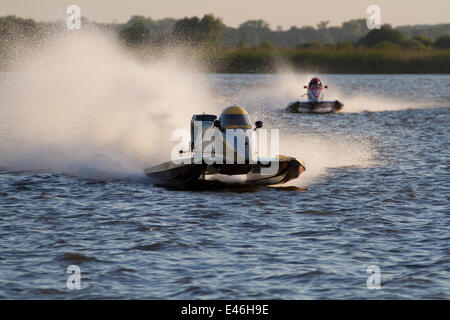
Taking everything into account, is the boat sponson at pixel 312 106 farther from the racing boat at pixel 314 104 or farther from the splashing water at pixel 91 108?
the splashing water at pixel 91 108

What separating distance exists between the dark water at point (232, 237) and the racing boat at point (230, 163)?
0.34 m

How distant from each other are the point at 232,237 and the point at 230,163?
3.48 meters

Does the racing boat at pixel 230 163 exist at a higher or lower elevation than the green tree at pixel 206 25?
lower

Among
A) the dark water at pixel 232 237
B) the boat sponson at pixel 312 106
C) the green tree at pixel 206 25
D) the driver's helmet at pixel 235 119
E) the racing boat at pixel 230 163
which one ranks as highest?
the green tree at pixel 206 25

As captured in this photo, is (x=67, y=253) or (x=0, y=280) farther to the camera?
(x=67, y=253)

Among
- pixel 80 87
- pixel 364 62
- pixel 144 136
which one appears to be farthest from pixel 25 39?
pixel 364 62

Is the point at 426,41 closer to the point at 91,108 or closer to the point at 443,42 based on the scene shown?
the point at 443,42

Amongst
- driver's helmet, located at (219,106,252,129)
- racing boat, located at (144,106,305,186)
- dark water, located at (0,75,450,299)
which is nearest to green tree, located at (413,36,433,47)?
dark water, located at (0,75,450,299)

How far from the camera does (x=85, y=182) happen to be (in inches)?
542

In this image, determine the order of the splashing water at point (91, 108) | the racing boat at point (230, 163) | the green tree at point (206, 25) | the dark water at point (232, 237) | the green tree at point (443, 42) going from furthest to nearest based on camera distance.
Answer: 1. the green tree at point (443, 42)
2. the green tree at point (206, 25)
3. the splashing water at point (91, 108)
4. the racing boat at point (230, 163)
5. the dark water at point (232, 237)

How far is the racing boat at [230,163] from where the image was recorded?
12.8 m

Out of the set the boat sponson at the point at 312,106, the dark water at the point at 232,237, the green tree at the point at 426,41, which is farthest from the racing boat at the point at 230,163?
the green tree at the point at 426,41

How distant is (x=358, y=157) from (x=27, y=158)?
841cm
